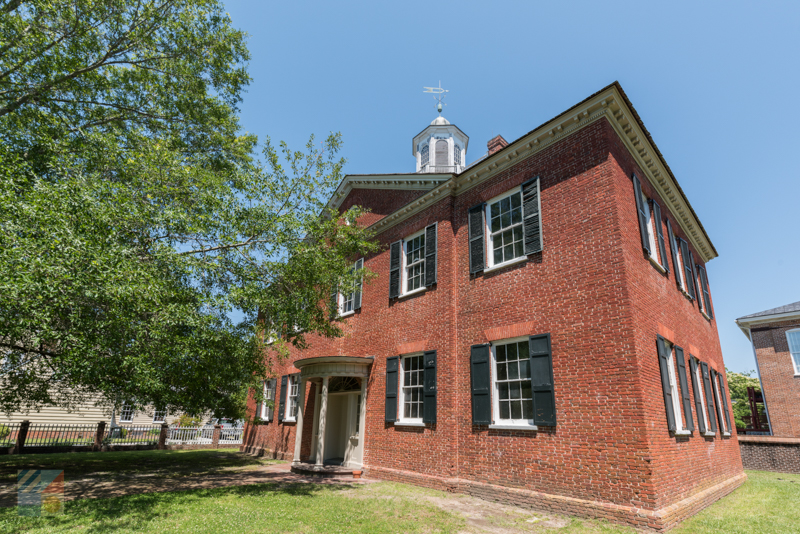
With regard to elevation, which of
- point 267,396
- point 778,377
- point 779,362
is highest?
point 779,362

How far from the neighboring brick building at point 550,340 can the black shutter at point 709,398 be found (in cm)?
11

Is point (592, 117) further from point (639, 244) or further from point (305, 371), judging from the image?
point (305, 371)

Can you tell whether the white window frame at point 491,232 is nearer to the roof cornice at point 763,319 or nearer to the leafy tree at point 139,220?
the leafy tree at point 139,220

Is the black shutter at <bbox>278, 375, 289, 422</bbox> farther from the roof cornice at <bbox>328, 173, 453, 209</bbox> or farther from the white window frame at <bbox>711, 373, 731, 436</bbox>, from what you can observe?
the white window frame at <bbox>711, 373, 731, 436</bbox>

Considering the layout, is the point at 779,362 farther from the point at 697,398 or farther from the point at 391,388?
the point at 391,388

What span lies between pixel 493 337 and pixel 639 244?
3.84m

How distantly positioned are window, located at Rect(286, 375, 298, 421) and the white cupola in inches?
544

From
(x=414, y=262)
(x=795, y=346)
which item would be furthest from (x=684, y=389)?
(x=795, y=346)

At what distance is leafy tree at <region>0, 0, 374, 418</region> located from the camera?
699 centimetres

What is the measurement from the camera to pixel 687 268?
13.0 meters

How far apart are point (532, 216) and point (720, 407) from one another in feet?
29.0

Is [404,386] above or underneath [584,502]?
above

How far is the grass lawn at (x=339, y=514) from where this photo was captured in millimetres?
6508

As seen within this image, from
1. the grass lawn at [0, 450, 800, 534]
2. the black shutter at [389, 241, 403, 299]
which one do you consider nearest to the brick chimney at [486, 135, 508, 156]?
the black shutter at [389, 241, 403, 299]
